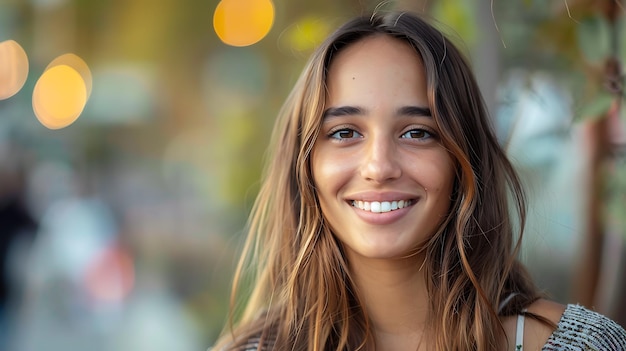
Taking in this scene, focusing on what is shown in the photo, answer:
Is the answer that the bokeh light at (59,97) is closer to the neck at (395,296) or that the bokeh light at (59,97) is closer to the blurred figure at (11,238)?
the blurred figure at (11,238)

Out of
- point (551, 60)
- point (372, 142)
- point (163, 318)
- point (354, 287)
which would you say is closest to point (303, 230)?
point (354, 287)

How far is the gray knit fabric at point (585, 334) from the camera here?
5.46ft

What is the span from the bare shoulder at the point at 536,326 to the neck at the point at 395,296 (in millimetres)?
188

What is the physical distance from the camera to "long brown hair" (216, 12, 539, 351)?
5.67ft

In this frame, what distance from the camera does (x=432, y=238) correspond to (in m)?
1.76

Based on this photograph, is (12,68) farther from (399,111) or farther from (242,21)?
(399,111)

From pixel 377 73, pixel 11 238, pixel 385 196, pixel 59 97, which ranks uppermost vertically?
pixel 377 73

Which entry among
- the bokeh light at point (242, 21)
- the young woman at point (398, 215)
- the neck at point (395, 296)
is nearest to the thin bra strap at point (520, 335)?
the young woman at point (398, 215)

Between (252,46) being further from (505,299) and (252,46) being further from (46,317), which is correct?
(505,299)

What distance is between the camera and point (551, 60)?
262 cm

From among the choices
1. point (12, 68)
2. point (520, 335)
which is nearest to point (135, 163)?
point (12, 68)

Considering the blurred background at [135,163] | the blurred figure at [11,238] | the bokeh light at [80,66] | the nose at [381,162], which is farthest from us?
the bokeh light at [80,66]

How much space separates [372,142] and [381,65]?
174mm

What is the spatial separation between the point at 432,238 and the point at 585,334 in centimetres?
37
